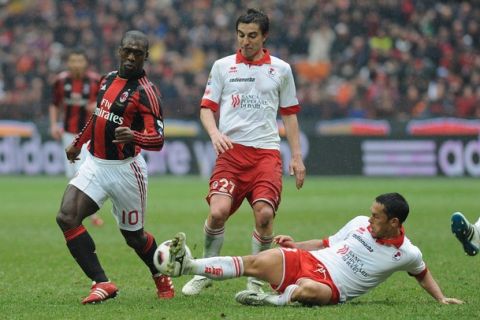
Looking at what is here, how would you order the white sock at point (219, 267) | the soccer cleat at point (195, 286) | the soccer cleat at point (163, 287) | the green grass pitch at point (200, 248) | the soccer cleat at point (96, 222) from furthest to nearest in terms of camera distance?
the soccer cleat at point (96, 222) → the soccer cleat at point (195, 286) → the soccer cleat at point (163, 287) → the green grass pitch at point (200, 248) → the white sock at point (219, 267)

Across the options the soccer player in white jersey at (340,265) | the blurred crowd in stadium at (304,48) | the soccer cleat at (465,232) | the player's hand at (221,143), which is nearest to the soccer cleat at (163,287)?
the soccer player in white jersey at (340,265)

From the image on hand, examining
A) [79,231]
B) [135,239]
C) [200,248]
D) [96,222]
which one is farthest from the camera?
[96,222]

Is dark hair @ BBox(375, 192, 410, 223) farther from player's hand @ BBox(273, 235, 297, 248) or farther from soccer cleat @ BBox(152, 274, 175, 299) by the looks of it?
soccer cleat @ BBox(152, 274, 175, 299)

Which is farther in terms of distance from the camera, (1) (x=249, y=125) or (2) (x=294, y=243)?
(1) (x=249, y=125)

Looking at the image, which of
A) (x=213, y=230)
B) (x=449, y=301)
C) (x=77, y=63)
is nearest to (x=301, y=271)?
(x=449, y=301)

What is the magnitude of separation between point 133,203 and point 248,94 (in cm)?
151

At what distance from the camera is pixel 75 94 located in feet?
54.2

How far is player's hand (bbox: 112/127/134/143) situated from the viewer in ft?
28.3

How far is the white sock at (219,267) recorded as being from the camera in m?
8.24

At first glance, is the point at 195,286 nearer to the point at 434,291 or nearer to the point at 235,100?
the point at 235,100

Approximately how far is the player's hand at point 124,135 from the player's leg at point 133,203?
515 millimetres

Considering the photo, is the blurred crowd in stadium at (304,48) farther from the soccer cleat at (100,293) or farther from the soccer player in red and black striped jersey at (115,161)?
the soccer cleat at (100,293)

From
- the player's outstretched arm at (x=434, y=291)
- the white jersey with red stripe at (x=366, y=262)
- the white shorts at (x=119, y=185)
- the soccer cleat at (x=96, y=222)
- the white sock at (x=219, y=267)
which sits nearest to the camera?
the white sock at (x=219, y=267)

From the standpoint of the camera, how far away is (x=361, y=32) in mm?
31234
